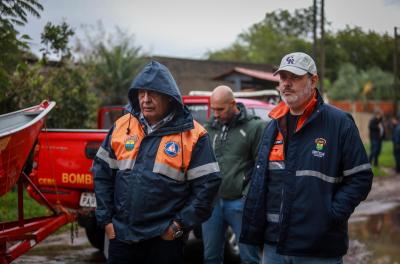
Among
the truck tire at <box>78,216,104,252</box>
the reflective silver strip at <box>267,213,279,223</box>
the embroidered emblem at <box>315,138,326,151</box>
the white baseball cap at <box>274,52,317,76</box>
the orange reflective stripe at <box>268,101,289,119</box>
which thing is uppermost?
the white baseball cap at <box>274,52,317,76</box>

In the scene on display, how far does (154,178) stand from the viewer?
365cm

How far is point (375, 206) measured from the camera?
12.3 meters

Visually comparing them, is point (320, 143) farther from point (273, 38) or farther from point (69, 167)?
point (273, 38)

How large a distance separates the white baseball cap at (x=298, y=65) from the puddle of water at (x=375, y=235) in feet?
14.4

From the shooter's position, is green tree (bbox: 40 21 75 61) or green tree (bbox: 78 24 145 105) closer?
green tree (bbox: 40 21 75 61)

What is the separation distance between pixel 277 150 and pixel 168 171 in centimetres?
70

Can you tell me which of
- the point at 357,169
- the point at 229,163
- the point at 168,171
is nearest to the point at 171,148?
the point at 168,171

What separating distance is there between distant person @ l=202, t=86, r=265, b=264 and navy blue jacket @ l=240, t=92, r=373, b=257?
164 cm

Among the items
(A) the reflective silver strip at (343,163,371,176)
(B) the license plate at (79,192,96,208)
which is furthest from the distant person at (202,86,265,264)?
(A) the reflective silver strip at (343,163,371,176)

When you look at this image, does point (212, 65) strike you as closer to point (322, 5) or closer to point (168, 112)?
point (322, 5)

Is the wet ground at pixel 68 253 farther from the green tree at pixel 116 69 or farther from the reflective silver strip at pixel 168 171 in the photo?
the green tree at pixel 116 69

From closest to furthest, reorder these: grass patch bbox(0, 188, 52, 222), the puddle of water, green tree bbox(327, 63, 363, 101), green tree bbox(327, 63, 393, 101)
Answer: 1. the puddle of water
2. grass patch bbox(0, 188, 52, 222)
3. green tree bbox(327, 63, 363, 101)
4. green tree bbox(327, 63, 393, 101)

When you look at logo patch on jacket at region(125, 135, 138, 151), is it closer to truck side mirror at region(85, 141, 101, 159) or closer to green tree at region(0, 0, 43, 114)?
truck side mirror at region(85, 141, 101, 159)

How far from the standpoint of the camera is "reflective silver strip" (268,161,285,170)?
368 cm
